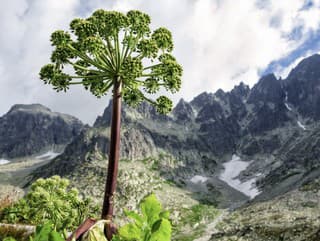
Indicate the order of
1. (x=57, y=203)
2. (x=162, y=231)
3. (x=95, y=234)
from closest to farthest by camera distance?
(x=162, y=231) → (x=95, y=234) → (x=57, y=203)

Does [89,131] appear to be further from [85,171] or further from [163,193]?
[163,193]

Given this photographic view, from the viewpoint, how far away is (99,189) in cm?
14612

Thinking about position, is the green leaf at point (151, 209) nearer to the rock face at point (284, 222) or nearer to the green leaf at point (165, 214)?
the green leaf at point (165, 214)

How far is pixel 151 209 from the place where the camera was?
1742 mm

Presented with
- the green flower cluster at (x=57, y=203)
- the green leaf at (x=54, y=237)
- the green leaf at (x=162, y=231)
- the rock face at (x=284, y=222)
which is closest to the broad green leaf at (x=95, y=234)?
the green leaf at (x=54, y=237)

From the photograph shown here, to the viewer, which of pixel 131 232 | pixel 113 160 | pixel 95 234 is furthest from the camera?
pixel 113 160

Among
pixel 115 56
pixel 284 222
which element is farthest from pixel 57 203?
pixel 284 222

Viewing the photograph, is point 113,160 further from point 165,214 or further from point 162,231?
point 162,231

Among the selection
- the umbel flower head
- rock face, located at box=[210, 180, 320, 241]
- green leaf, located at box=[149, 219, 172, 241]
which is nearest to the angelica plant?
the umbel flower head

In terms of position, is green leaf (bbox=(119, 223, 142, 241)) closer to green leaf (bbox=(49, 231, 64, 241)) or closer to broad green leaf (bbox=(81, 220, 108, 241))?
green leaf (bbox=(49, 231, 64, 241))

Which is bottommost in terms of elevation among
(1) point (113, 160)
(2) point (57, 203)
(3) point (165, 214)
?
(3) point (165, 214)

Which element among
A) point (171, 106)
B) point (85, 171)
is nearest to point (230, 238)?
point (171, 106)

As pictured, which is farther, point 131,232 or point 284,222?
point 284,222

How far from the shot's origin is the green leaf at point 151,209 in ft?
5.65
